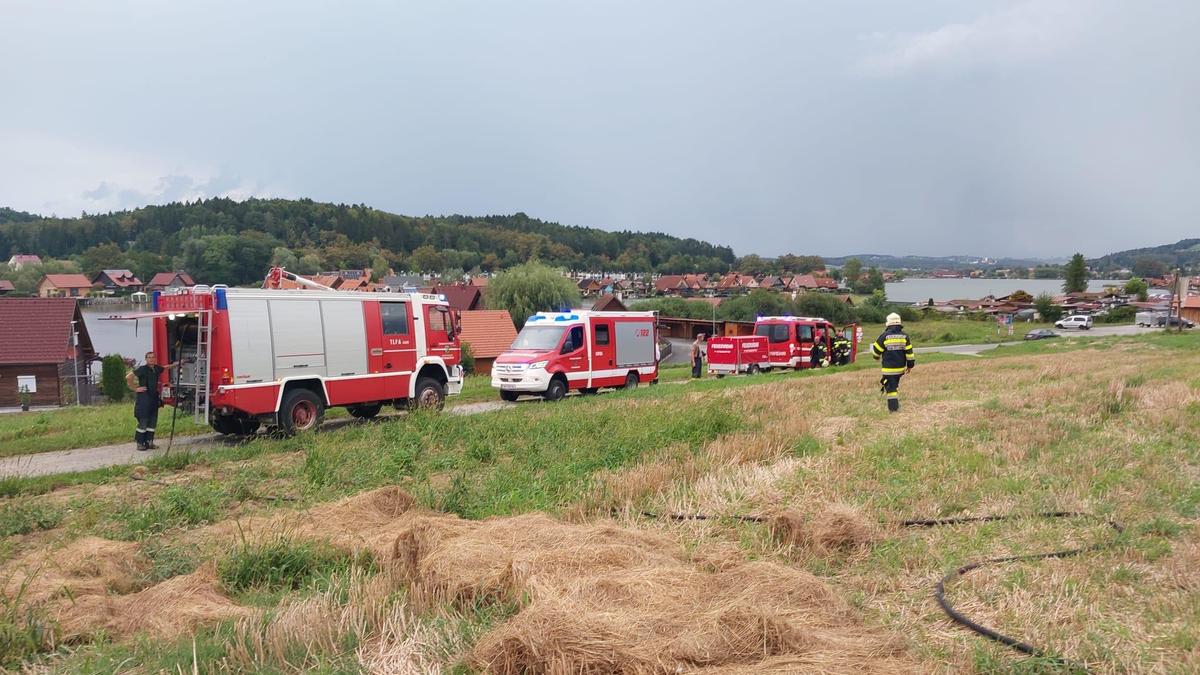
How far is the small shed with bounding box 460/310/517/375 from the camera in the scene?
50.6 meters

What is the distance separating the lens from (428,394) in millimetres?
17344

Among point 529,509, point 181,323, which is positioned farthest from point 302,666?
point 181,323

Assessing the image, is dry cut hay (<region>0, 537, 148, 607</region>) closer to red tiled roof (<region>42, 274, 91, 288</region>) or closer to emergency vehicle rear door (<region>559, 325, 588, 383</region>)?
emergency vehicle rear door (<region>559, 325, 588, 383</region>)

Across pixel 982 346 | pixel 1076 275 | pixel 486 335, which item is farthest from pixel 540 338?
pixel 1076 275

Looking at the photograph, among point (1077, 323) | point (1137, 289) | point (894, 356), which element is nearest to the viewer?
point (894, 356)

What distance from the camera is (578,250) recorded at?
182 metres

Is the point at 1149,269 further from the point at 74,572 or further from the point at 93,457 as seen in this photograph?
the point at 74,572

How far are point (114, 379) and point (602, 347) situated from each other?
31.6 meters

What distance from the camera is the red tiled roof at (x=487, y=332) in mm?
51125

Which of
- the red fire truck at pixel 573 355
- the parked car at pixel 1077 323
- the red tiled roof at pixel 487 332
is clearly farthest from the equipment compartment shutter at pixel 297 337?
the parked car at pixel 1077 323

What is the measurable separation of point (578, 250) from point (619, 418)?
170379 mm

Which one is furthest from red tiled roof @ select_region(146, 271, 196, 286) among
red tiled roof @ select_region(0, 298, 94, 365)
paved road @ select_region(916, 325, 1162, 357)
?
paved road @ select_region(916, 325, 1162, 357)

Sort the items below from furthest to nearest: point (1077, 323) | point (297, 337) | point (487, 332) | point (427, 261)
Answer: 1. point (427, 261)
2. point (1077, 323)
3. point (487, 332)
4. point (297, 337)

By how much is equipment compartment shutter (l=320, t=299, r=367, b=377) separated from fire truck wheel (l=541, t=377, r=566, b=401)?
232 inches
